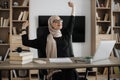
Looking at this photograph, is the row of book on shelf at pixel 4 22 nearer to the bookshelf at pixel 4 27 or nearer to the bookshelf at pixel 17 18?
the bookshelf at pixel 4 27

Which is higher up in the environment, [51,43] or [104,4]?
[104,4]

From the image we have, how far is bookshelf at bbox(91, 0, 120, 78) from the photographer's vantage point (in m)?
5.94

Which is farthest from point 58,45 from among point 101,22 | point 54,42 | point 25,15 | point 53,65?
point 101,22

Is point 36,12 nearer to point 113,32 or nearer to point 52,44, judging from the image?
point 113,32

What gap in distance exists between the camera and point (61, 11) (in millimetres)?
6109

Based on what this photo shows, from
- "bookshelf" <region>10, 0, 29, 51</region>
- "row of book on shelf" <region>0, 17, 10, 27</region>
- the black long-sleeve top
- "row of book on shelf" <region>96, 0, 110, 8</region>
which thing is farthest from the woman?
"row of book on shelf" <region>96, 0, 110, 8</region>

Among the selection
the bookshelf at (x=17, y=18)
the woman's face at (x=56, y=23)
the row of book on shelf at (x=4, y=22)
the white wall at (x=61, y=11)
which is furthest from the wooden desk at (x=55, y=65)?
the white wall at (x=61, y=11)

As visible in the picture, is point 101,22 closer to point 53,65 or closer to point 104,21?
point 104,21

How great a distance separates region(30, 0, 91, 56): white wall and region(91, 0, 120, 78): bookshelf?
0.14 meters

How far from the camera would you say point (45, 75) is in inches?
133

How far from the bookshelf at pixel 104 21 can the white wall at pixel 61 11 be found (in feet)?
0.47

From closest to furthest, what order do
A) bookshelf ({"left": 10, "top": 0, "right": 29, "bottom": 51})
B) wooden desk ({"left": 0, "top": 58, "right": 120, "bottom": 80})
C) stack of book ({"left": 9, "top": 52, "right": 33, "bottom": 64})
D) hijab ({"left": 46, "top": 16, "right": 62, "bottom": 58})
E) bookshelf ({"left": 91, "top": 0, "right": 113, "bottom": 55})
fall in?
wooden desk ({"left": 0, "top": 58, "right": 120, "bottom": 80}) → stack of book ({"left": 9, "top": 52, "right": 33, "bottom": 64}) → hijab ({"left": 46, "top": 16, "right": 62, "bottom": 58}) → bookshelf ({"left": 10, "top": 0, "right": 29, "bottom": 51}) → bookshelf ({"left": 91, "top": 0, "right": 113, "bottom": 55})

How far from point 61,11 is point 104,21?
1054 mm

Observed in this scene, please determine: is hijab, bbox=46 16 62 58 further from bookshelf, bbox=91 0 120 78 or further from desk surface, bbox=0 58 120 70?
bookshelf, bbox=91 0 120 78
